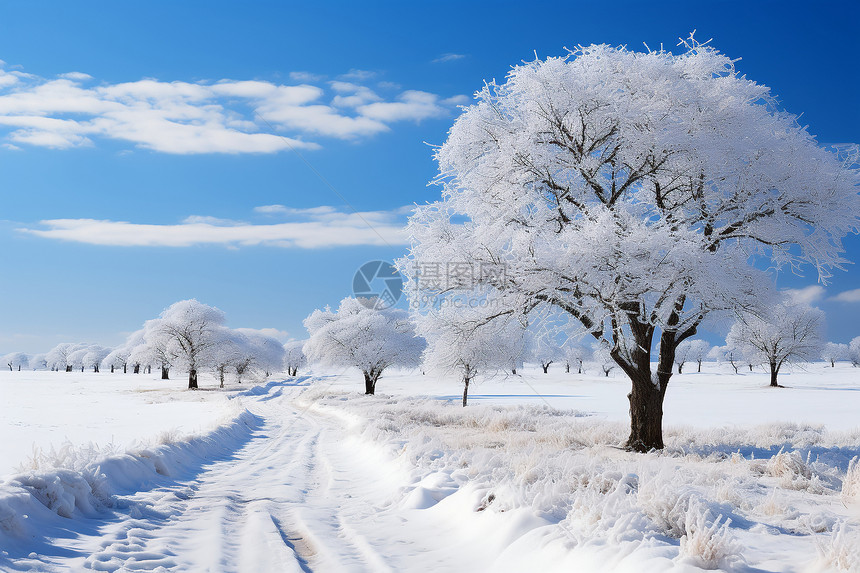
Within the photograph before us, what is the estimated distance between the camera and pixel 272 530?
21.3 feet

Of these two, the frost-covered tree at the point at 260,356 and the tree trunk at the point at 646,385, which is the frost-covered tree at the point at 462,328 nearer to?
the tree trunk at the point at 646,385

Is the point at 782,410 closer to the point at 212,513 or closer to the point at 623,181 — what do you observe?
the point at 623,181

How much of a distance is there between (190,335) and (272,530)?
2668 inches

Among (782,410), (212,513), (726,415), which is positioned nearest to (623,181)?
(212,513)

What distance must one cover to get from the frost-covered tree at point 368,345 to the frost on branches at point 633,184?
39680mm

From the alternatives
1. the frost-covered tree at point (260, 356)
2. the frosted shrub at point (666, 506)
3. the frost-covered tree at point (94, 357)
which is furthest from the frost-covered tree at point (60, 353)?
the frosted shrub at point (666, 506)

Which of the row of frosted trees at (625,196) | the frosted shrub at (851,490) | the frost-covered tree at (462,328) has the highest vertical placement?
the row of frosted trees at (625,196)

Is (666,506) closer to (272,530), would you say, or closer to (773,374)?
(272,530)

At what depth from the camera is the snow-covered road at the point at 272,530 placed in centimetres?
537

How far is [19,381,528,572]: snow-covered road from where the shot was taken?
5.37 metres

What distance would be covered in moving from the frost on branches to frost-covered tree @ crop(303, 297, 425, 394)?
39680 mm

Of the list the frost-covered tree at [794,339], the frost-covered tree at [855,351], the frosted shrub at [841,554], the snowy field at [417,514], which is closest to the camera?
the frosted shrub at [841,554]

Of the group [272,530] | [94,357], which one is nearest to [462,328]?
[272,530]

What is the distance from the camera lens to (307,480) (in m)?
10.5
